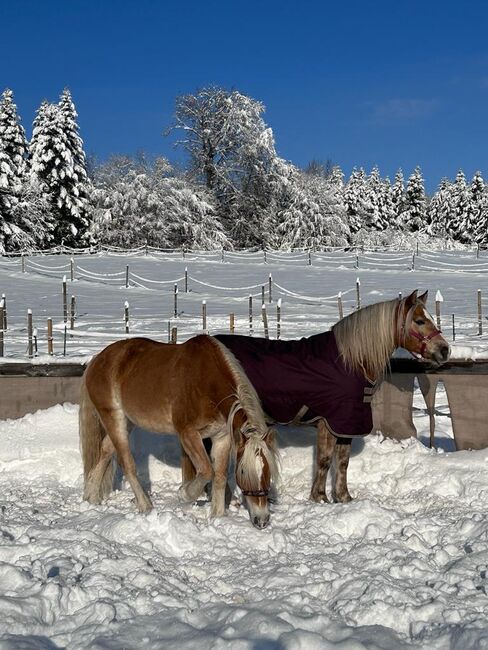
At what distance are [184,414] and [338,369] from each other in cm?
128

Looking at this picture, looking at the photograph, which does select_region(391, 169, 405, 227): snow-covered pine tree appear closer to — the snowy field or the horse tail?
the snowy field

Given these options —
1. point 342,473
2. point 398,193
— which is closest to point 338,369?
point 342,473

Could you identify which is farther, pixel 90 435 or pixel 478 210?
pixel 478 210

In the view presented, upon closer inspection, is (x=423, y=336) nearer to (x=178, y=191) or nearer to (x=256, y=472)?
(x=256, y=472)

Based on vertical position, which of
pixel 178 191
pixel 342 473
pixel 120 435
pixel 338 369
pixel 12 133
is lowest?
pixel 342 473

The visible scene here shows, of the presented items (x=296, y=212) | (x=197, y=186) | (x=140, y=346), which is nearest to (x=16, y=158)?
(x=197, y=186)

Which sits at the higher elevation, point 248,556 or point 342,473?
point 342,473

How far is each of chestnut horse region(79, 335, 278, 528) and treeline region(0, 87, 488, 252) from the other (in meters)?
37.8

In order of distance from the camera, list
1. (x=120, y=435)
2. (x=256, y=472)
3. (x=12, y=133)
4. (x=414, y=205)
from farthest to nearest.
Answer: (x=414, y=205)
(x=12, y=133)
(x=120, y=435)
(x=256, y=472)

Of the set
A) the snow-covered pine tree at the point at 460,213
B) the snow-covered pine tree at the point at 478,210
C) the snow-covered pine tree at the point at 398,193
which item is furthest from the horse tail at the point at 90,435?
the snow-covered pine tree at the point at 398,193

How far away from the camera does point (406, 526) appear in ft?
15.2

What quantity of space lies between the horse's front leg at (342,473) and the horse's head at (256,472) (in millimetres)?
1009

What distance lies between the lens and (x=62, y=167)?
147ft

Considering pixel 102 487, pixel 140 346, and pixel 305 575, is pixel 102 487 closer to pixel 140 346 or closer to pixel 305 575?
pixel 140 346
